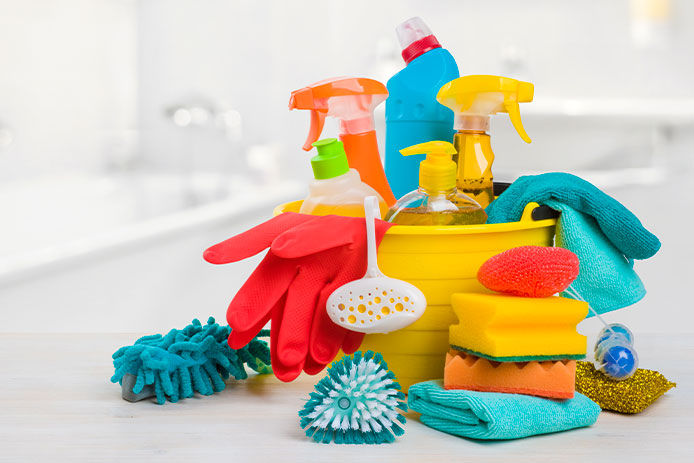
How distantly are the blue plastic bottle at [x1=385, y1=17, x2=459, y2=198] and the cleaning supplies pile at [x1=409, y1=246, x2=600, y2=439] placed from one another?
21 centimetres

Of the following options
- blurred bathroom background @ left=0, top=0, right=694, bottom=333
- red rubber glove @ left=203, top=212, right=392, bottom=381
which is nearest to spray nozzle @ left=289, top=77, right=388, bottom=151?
red rubber glove @ left=203, top=212, right=392, bottom=381

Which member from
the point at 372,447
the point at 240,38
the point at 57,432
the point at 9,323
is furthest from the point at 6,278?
the point at 240,38

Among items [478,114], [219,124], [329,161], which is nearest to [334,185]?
[329,161]

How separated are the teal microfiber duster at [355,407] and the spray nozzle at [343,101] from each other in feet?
0.78

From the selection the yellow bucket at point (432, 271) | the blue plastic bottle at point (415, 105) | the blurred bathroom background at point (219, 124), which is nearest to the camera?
the yellow bucket at point (432, 271)

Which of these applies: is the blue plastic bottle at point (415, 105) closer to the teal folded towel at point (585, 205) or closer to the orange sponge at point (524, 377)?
A: the teal folded towel at point (585, 205)

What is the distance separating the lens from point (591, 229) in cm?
58

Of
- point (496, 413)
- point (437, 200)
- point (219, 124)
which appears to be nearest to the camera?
point (496, 413)

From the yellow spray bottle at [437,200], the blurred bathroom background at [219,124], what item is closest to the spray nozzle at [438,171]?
the yellow spray bottle at [437,200]

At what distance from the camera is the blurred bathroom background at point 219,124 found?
1749 mm

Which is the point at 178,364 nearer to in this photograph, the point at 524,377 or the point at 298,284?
the point at 298,284

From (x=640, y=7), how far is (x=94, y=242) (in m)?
1.82

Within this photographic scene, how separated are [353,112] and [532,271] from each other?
0.78 feet

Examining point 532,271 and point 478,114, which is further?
point 478,114
